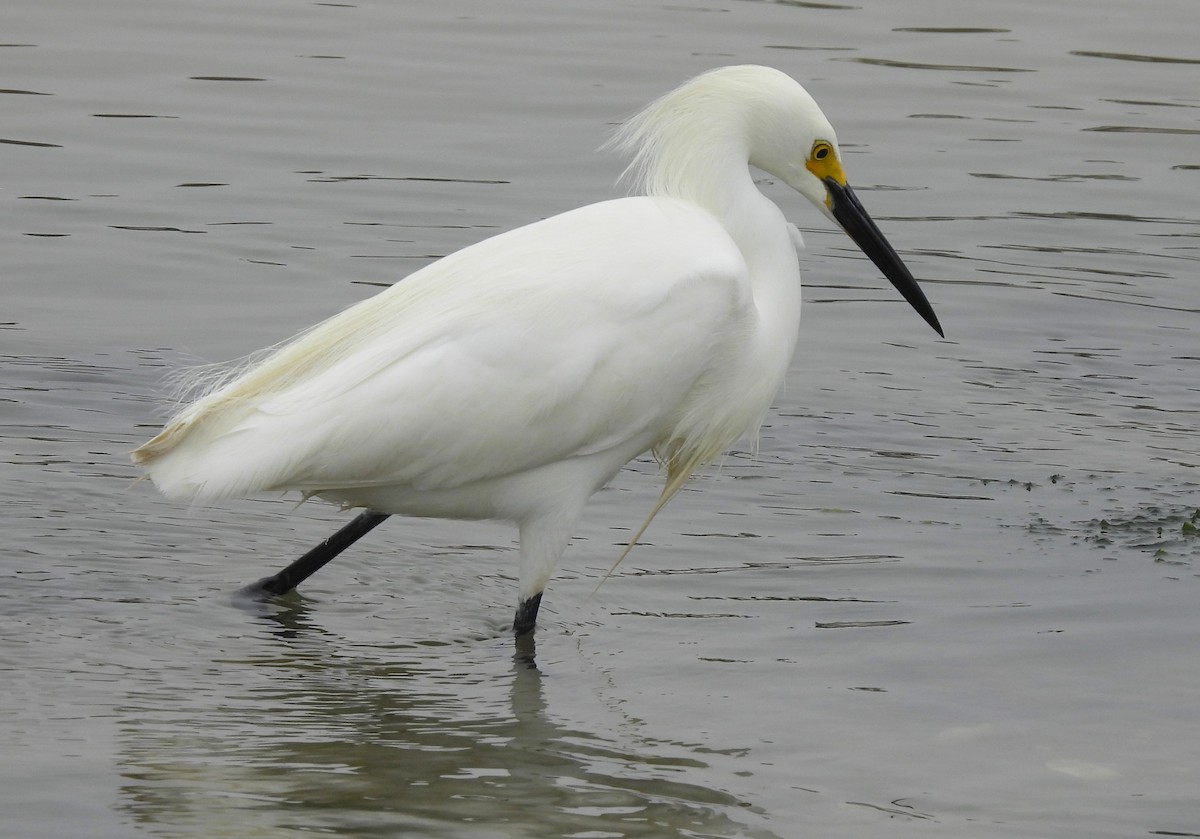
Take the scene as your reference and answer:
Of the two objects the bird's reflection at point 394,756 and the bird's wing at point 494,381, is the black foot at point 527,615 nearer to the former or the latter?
the bird's reflection at point 394,756

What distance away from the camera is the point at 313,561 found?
20.2 ft

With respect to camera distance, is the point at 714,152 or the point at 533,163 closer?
the point at 714,152

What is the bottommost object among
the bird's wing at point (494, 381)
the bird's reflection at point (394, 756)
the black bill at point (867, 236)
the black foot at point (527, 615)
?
the bird's reflection at point (394, 756)

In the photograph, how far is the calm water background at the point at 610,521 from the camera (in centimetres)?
493

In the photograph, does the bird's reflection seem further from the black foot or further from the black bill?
the black bill

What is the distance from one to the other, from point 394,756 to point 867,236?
2.56 metres

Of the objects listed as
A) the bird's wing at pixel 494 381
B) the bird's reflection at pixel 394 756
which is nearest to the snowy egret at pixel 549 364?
the bird's wing at pixel 494 381

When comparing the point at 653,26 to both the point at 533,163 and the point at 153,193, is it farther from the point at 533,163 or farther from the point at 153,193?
the point at 153,193

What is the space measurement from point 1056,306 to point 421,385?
5.21 metres

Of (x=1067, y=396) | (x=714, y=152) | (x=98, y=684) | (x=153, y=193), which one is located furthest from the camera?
(x=153, y=193)

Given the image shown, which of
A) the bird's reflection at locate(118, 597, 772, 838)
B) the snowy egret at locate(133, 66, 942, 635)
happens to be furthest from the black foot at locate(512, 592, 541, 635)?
the bird's reflection at locate(118, 597, 772, 838)

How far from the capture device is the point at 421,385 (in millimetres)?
5562

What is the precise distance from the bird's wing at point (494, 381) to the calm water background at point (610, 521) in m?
0.59

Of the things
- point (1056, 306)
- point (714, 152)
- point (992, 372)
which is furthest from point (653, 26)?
point (714, 152)
